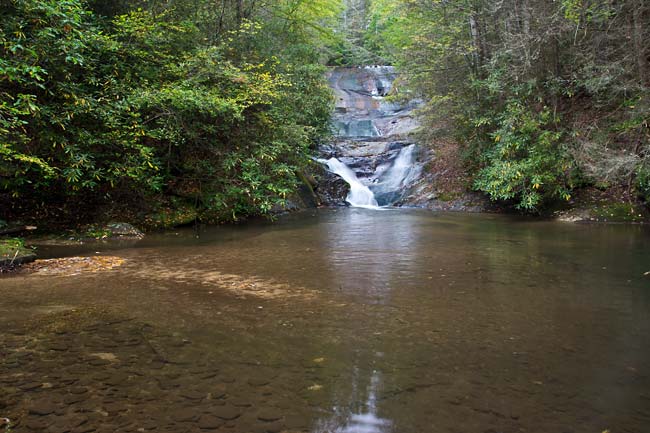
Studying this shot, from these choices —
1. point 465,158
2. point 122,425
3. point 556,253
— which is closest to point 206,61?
point 556,253

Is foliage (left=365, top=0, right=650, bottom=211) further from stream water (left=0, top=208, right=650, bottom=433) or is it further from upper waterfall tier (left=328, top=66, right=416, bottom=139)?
upper waterfall tier (left=328, top=66, right=416, bottom=139)

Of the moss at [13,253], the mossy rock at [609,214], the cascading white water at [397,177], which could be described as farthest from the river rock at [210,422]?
the cascading white water at [397,177]

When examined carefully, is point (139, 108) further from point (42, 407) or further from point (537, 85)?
point (537, 85)

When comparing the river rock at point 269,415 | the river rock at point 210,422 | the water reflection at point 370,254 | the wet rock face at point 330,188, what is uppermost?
the wet rock face at point 330,188

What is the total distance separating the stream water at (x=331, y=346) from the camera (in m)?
2.76

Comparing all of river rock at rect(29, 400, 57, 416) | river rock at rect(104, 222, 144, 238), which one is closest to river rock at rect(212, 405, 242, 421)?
river rock at rect(29, 400, 57, 416)

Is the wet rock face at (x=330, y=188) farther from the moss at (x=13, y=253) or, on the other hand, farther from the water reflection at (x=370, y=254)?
the moss at (x=13, y=253)

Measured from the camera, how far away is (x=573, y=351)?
376 cm

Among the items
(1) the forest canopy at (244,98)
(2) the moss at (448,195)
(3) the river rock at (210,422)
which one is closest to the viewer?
(3) the river rock at (210,422)

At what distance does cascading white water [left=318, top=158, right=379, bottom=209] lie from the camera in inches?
840

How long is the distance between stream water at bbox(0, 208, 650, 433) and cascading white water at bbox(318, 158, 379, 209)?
13.7 metres

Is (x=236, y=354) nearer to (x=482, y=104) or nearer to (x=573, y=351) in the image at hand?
(x=573, y=351)

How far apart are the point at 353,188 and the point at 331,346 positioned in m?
18.4

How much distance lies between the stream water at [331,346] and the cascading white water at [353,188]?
13667 millimetres
